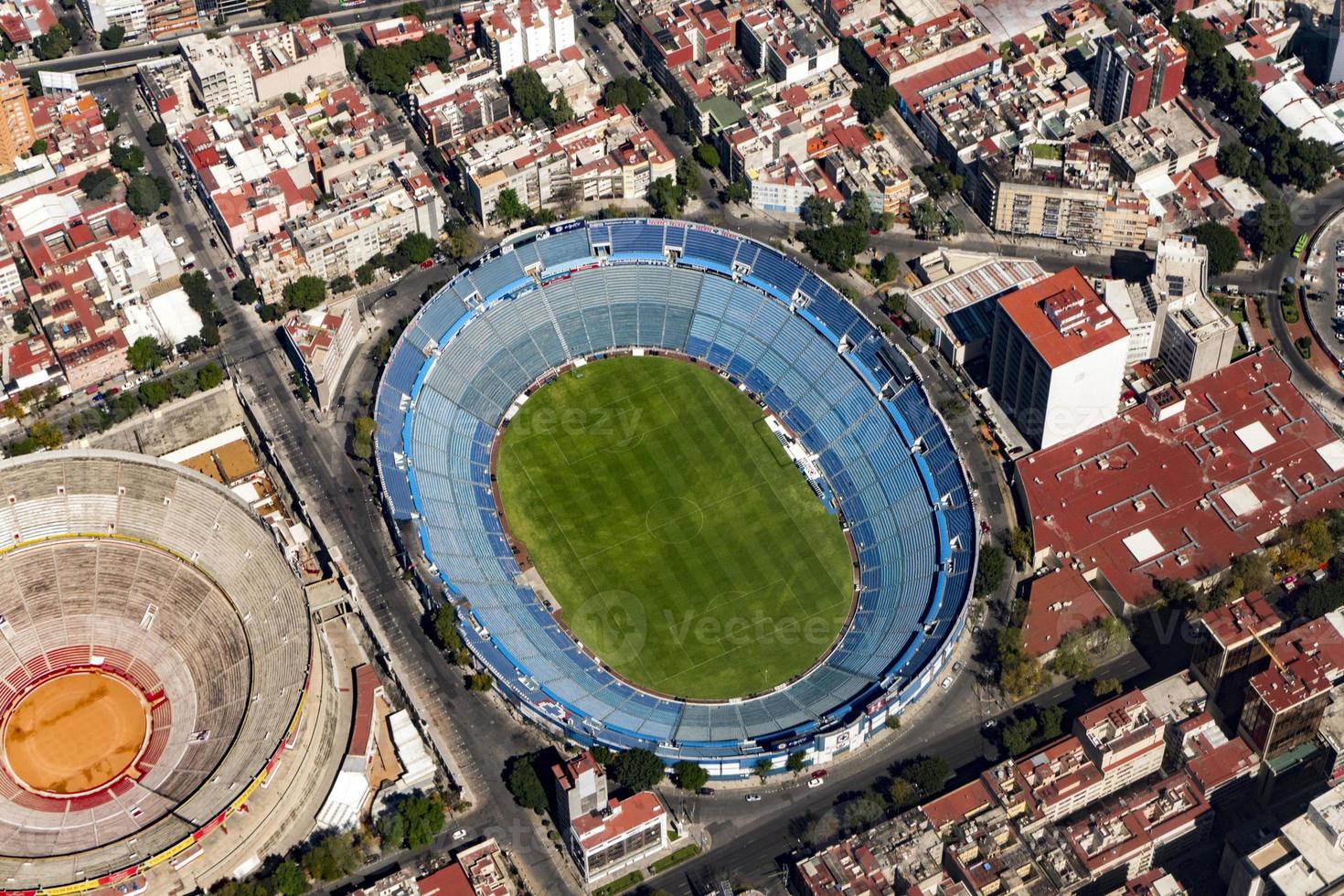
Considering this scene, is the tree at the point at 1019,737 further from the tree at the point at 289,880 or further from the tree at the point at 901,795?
the tree at the point at 289,880

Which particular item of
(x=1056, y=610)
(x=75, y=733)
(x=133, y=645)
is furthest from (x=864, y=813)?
(x=75, y=733)

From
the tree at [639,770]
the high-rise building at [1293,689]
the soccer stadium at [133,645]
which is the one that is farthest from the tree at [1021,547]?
the soccer stadium at [133,645]

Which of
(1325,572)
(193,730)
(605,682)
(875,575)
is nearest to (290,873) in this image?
(193,730)

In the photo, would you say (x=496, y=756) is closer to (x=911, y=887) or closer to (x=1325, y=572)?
(x=911, y=887)

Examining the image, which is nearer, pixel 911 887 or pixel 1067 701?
pixel 911 887

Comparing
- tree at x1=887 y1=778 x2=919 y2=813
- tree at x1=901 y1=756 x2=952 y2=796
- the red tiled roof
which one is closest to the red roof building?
tree at x1=901 y1=756 x2=952 y2=796

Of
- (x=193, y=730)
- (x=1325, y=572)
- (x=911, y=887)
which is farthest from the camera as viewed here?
(x=1325, y=572)

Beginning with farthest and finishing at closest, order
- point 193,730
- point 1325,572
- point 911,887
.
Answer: point 1325,572
point 193,730
point 911,887
